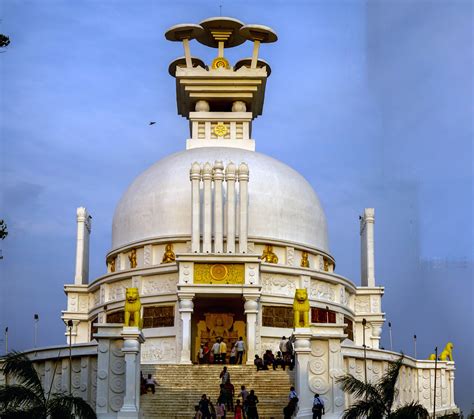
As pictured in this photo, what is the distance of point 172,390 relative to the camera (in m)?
39.1

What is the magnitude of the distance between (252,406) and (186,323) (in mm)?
13716

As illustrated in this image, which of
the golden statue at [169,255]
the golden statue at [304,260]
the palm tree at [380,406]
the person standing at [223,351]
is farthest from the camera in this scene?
the golden statue at [304,260]

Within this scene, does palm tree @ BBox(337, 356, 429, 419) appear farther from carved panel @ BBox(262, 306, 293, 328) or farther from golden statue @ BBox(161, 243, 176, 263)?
golden statue @ BBox(161, 243, 176, 263)

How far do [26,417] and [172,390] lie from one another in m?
10.00

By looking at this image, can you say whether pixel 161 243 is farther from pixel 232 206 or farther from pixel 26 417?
pixel 26 417

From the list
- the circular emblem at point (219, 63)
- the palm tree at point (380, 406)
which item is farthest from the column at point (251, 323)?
the circular emblem at point (219, 63)

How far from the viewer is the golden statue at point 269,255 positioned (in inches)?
2121

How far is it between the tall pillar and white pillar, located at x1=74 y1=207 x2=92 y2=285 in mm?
22771

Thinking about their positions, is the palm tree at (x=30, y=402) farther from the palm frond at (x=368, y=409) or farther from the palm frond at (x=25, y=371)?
the palm frond at (x=368, y=409)

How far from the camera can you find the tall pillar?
118ft

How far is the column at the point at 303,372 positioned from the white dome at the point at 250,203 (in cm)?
1722

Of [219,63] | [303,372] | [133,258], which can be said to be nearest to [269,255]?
[133,258]

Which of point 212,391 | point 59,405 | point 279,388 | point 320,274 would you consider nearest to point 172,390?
point 212,391

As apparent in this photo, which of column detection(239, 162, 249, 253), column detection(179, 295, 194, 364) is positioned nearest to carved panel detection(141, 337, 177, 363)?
column detection(179, 295, 194, 364)
